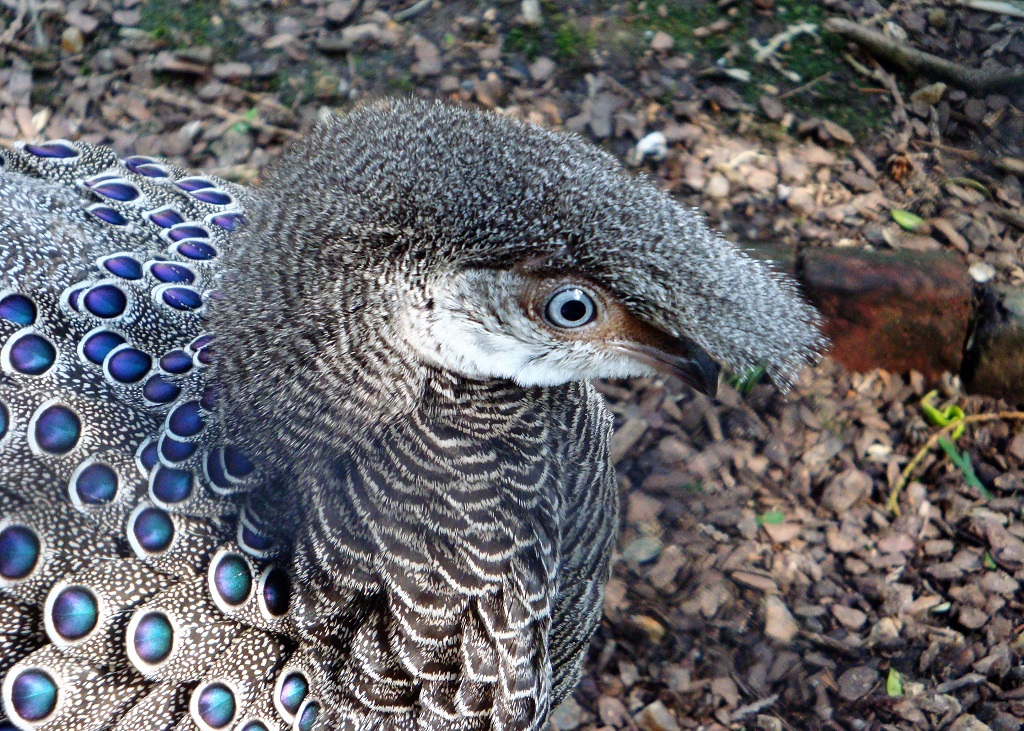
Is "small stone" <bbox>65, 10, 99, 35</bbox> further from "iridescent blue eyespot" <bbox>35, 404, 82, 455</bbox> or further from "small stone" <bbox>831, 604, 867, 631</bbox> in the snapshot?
"small stone" <bbox>831, 604, 867, 631</bbox>

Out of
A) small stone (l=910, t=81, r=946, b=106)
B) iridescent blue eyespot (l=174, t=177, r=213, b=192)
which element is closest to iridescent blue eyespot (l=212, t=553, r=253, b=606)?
iridescent blue eyespot (l=174, t=177, r=213, b=192)

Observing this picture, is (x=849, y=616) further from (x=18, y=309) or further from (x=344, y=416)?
(x=18, y=309)

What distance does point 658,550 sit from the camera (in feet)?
9.61

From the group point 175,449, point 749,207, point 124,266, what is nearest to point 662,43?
point 749,207

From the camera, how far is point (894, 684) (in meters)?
2.66

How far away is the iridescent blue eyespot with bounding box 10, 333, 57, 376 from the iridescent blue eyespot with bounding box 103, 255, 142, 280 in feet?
0.80

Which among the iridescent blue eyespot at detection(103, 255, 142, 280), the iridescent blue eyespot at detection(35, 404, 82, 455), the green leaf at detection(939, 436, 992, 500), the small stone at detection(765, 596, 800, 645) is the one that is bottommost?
the small stone at detection(765, 596, 800, 645)

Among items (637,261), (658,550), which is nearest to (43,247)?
(637,261)

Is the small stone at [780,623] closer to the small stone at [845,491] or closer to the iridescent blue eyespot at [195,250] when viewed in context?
the small stone at [845,491]

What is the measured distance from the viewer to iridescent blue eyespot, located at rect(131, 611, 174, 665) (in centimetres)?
181

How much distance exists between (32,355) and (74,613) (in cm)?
53

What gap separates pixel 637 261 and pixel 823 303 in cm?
166

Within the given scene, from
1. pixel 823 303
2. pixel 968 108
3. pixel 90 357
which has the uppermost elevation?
pixel 90 357

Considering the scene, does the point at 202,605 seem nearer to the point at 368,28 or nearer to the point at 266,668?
the point at 266,668
